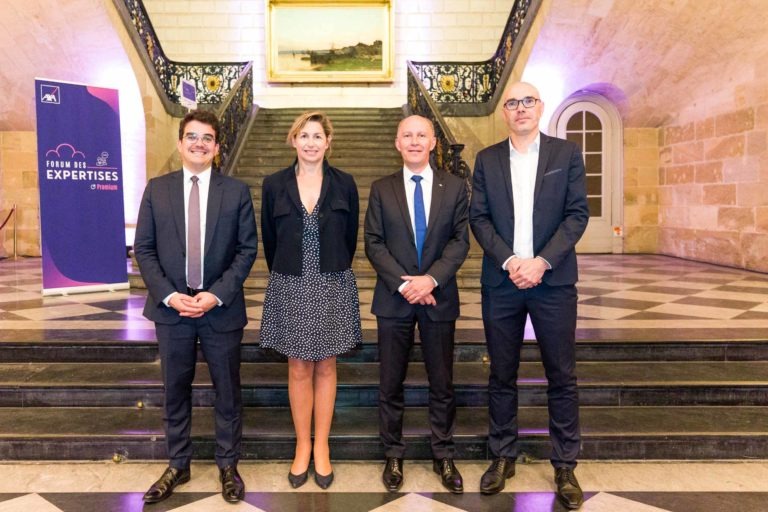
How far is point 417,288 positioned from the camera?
254cm

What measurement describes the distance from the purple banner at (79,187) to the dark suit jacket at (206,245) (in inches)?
160

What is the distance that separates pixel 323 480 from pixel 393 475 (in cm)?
32

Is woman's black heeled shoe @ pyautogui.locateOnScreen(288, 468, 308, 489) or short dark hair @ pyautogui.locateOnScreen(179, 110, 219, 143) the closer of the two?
short dark hair @ pyautogui.locateOnScreen(179, 110, 219, 143)

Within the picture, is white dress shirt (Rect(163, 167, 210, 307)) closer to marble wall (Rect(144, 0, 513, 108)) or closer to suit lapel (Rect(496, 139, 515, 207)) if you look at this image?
suit lapel (Rect(496, 139, 515, 207))

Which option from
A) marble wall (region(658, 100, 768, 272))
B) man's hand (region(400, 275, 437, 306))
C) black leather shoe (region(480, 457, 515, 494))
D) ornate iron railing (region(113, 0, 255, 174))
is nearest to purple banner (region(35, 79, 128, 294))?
ornate iron railing (region(113, 0, 255, 174))

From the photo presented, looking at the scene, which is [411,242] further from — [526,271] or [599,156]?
[599,156]

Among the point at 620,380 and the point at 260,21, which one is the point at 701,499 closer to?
the point at 620,380

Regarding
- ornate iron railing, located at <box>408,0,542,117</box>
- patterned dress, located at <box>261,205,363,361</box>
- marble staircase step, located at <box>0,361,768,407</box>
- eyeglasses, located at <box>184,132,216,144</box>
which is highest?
ornate iron railing, located at <box>408,0,542,117</box>

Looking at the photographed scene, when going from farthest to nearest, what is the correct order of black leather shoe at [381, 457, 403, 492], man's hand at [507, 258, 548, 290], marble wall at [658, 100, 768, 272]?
marble wall at [658, 100, 768, 272] < black leather shoe at [381, 457, 403, 492] < man's hand at [507, 258, 548, 290]

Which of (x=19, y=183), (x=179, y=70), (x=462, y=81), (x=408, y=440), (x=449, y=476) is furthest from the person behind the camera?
(x=462, y=81)

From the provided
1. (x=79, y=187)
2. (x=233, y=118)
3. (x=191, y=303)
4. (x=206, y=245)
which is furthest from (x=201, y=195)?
(x=233, y=118)

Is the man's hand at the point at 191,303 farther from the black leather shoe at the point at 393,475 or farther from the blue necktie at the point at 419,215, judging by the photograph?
the black leather shoe at the point at 393,475

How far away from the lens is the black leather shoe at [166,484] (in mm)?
2582

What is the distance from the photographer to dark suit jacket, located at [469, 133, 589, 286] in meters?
2.56
